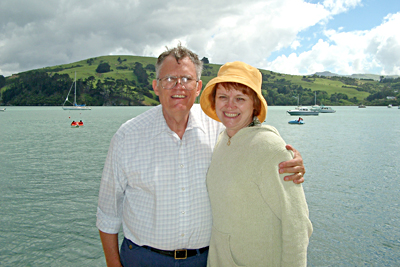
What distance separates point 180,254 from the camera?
9.67 ft

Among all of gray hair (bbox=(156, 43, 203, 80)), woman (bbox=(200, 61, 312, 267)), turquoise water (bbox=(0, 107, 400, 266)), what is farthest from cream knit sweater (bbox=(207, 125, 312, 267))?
turquoise water (bbox=(0, 107, 400, 266))

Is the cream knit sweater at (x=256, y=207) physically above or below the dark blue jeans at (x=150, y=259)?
above

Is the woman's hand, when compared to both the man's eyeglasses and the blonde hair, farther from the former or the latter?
the man's eyeglasses

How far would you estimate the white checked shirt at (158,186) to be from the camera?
2.95m

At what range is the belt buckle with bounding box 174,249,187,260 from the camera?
9.63 feet

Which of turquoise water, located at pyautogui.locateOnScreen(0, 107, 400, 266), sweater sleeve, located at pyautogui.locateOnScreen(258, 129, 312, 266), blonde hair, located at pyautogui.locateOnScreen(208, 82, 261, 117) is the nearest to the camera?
sweater sleeve, located at pyautogui.locateOnScreen(258, 129, 312, 266)

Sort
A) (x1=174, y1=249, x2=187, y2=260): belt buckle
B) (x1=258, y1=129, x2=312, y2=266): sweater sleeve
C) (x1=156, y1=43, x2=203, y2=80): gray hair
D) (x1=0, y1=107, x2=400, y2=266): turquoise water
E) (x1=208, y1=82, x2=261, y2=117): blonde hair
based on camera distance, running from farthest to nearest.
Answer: (x1=0, y1=107, x2=400, y2=266): turquoise water, (x1=156, y1=43, x2=203, y2=80): gray hair, (x1=174, y1=249, x2=187, y2=260): belt buckle, (x1=208, y1=82, x2=261, y2=117): blonde hair, (x1=258, y1=129, x2=312, y2=266): sweater sleeve

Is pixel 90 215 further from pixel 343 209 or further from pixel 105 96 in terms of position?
pixel 105 96

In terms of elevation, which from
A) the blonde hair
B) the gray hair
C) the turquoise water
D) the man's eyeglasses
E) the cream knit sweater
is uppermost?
the gray hair

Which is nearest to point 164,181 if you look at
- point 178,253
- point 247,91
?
point 178,253

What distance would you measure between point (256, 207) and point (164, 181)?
1.04 m

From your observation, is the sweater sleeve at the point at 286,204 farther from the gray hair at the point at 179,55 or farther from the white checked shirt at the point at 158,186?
the gray hair at the point at 179,55

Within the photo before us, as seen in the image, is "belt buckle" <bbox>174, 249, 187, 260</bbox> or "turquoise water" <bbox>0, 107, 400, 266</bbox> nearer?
"belt buckle" <bbox>174, 249, 187, 260</bbox>

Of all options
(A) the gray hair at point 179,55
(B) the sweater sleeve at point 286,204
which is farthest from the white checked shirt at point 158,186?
(B) the sweater sleeve at point 286,204
